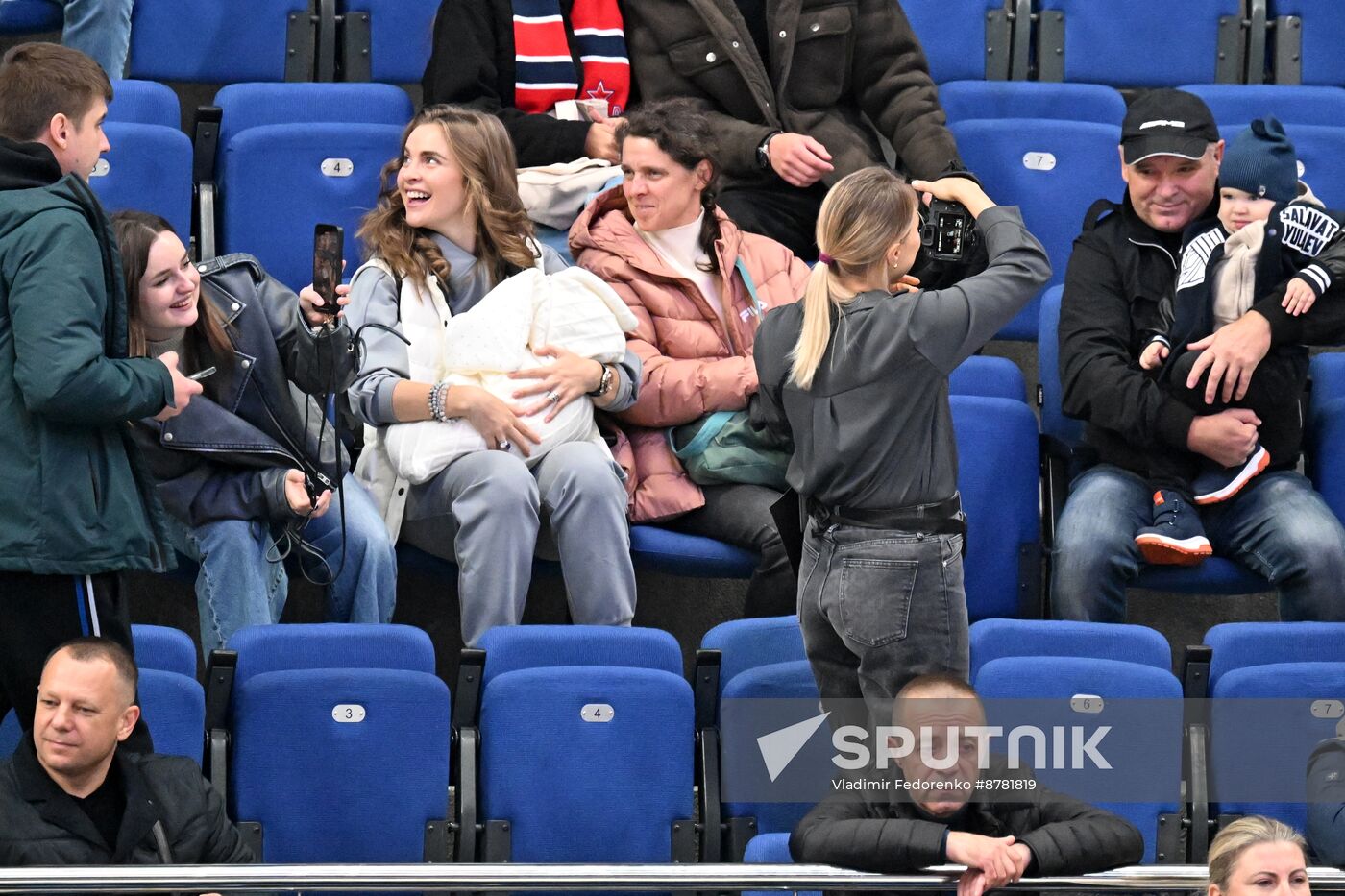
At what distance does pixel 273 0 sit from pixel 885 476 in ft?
8.36

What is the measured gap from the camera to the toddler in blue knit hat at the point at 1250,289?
12.3 ft

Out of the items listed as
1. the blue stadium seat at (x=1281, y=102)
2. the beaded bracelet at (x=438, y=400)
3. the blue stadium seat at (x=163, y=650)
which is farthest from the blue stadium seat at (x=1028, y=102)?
the blue stadium seat at (x=163, y=650)

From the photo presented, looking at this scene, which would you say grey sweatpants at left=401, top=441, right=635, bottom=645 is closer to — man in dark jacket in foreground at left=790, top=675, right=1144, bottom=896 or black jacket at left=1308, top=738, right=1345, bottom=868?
man in dark jacket in foreground at left=790, top=675, right=1144, bottom=896

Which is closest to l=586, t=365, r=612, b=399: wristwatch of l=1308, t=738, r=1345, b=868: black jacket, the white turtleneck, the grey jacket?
the white turtleneck

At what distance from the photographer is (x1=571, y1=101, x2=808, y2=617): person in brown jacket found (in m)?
3.80

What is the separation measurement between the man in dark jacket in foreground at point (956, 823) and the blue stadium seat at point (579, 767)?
49 centimetres

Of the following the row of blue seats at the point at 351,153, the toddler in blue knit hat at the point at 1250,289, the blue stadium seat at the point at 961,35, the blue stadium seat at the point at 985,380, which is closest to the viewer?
the toddler in blue knit hat at the point at 1250,289

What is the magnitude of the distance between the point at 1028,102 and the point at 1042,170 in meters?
0.39

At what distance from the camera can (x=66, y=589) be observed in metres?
2.75

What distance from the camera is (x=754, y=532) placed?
369cm

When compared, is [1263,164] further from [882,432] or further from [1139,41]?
[1139,41]

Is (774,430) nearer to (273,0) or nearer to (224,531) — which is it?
(224,531)

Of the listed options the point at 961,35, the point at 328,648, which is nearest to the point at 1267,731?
the point at 328,648

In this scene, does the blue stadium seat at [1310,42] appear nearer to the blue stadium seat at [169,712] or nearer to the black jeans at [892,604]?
the black jeans at [892,604]
